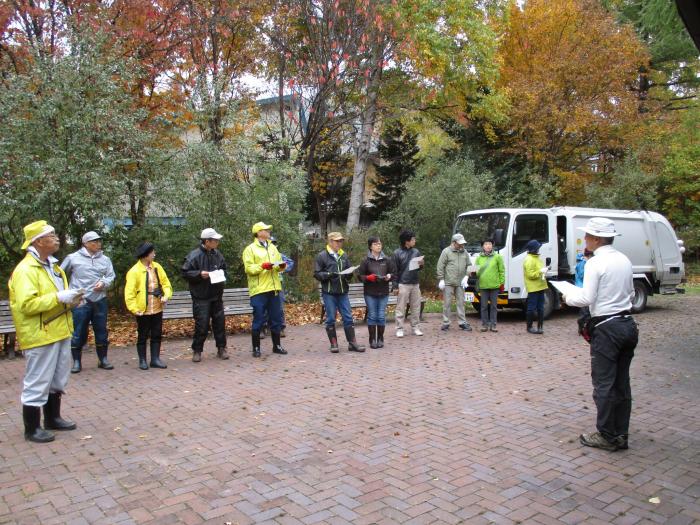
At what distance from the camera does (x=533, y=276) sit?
1072 centimetres

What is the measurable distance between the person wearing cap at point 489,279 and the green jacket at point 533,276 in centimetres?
50

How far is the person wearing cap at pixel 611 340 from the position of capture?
15.5 feet

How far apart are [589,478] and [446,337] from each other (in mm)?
6382

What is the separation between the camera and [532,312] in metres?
10.9

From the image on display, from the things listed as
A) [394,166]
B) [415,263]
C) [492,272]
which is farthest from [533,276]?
[394,166]

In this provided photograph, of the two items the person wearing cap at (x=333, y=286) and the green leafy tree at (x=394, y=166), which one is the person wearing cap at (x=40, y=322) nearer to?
the person wearing cap at (x=333, y=286)

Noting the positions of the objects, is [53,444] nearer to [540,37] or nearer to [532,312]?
[532,312]

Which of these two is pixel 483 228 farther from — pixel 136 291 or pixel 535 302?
pixel 136 291

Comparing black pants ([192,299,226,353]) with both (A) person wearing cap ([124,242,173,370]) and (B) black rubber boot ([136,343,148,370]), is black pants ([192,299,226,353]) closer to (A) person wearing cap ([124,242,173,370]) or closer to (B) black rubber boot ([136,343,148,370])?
(A) person wearing cap ([124,242,173,370])

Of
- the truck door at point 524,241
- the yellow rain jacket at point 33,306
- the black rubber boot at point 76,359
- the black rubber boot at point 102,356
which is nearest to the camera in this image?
the yellow rain jacket at point 33,306

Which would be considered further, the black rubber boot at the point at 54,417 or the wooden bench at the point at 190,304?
the wooden bench at the point at 190,304

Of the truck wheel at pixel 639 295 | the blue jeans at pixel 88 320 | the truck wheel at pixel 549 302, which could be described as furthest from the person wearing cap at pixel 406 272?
the truck wheel at pixel 639 295

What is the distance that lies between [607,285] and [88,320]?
6.76m

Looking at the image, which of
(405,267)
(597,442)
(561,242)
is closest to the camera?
(597,442)
